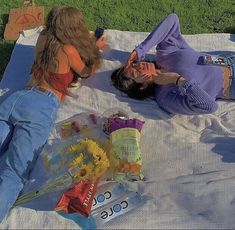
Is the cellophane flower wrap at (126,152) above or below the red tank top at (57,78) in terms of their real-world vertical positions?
below

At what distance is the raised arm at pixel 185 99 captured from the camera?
301cm

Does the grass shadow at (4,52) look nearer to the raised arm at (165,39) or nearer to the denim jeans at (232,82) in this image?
the raised arm at (165,39)

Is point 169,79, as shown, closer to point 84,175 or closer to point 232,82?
point 232,82

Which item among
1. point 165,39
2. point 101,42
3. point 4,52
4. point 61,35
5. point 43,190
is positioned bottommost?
point 43,190

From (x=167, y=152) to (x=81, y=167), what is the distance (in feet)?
1.95

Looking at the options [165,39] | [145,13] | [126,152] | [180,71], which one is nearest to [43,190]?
[126,152]

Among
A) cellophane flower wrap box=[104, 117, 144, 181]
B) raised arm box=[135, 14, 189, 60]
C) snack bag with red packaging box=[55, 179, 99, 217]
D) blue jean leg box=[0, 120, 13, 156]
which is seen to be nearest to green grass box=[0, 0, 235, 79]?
raised arm box=[135, 14, 189, 60]

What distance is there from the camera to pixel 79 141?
10.3 feet

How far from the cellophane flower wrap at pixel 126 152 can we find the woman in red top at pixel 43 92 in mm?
520

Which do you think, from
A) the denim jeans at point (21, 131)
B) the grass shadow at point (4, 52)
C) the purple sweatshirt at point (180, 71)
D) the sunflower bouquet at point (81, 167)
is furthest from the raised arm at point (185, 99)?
the grass shadow at point (4, 52)

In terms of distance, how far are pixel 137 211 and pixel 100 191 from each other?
0.27 meters

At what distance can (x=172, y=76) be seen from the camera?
312 centimetres

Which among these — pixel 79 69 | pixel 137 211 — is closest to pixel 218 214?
pixel 137 211

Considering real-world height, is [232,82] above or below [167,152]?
above
